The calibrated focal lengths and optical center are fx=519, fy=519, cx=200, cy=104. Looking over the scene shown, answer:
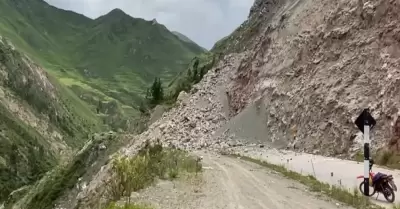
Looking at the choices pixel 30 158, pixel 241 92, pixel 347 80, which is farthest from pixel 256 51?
pixel 30 158

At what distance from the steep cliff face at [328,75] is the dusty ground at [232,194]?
8.93m

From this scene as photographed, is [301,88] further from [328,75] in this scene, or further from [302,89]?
[328,75]

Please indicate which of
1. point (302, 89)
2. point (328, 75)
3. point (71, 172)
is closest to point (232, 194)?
point (328, 75)

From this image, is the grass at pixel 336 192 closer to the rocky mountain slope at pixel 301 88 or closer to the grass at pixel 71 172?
the rocky mountain slope at pixel 301 88

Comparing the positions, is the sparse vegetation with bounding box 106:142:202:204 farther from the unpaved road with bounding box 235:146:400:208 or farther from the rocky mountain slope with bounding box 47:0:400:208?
the unpaved road with bounding box 235:146:400:208

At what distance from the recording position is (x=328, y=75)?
32.5 m

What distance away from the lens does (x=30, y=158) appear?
17625cm

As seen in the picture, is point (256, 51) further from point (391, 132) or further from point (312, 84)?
point (391, 132)

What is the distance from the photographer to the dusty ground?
12.9 metres

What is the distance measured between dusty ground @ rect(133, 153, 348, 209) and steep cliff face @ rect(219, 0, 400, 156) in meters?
8.93

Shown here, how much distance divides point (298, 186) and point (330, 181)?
1.83m

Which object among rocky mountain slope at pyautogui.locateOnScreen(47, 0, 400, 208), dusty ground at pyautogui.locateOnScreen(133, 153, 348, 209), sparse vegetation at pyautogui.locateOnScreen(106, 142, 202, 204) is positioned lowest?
dusty ground at pyautogui.locateOnScreen(133, 153, 348, 209)

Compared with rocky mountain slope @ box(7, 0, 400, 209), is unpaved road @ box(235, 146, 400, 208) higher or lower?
lower

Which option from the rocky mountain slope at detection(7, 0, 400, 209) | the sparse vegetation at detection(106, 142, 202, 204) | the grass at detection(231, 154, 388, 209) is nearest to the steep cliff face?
the rocky mountain slope at detection(7, 0, 400, 209)
